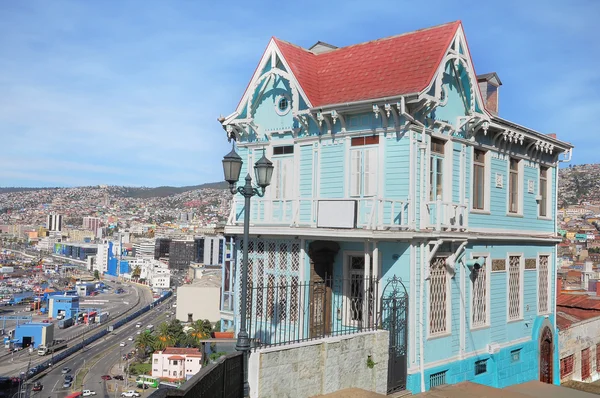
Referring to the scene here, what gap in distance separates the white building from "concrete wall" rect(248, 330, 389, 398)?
6865 centimetres

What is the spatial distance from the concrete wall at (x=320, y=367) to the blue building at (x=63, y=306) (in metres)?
155

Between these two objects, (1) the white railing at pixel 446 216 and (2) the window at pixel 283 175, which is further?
(2) the window at pixel 283 175

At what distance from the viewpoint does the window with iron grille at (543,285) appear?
66.1 ft

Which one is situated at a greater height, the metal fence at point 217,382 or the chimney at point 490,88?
the chimney at point 490,88

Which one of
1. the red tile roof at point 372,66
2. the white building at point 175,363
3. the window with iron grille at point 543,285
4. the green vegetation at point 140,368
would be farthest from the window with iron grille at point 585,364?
the green vegetation at point 140,368

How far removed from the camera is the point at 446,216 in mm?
14930

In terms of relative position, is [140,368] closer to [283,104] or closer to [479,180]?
[283,104]

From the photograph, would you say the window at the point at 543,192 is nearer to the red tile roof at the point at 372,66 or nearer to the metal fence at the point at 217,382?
the red tile roof at the point at 372,66

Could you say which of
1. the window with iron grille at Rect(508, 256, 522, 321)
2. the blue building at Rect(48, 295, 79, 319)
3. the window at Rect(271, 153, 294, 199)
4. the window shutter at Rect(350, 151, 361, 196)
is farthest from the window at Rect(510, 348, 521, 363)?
the blue building at Rect(48, 295, 79, 319)

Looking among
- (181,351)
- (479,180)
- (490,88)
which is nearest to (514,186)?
(479,180)

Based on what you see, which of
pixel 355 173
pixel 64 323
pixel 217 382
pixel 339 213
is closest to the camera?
pixel 217 382

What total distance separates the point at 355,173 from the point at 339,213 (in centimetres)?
144

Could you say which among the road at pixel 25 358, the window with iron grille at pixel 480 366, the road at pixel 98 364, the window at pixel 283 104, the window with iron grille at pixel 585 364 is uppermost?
the window at pixel 283 104

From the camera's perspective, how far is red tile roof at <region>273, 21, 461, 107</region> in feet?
47.9
